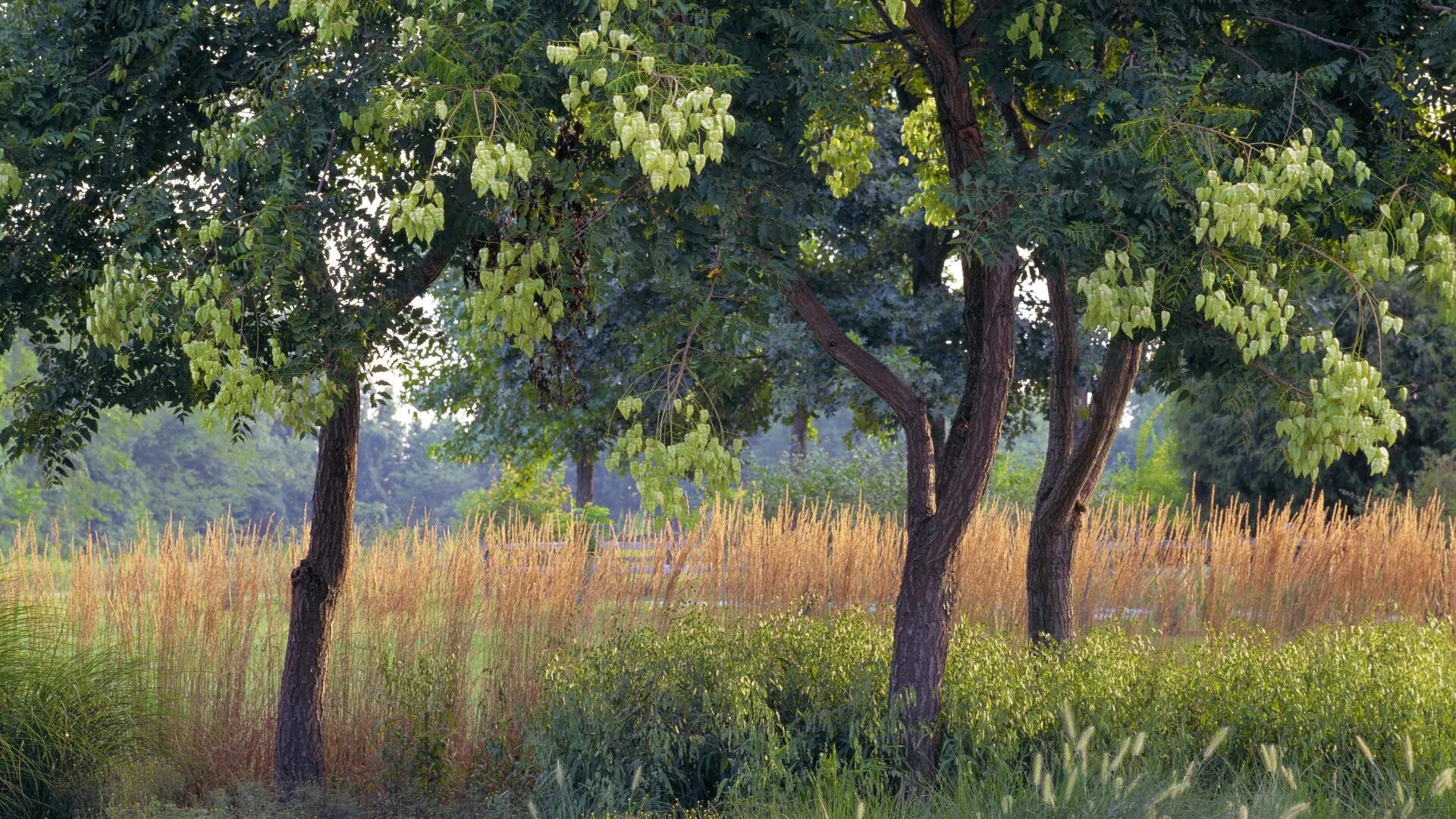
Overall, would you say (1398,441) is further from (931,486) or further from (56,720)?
(56,720)

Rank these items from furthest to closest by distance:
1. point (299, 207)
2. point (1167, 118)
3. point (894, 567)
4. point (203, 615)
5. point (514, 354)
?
point (514, 354)
point (894, 567)
point (203, 615)
point (299, 207)
point (1167, 118)

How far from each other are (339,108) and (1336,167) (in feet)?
9.84

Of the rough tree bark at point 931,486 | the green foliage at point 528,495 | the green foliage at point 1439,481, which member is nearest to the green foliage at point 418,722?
the rough tree bark at point 931,486

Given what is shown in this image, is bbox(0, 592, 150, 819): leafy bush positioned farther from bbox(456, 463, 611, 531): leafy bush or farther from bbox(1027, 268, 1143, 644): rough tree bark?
bbox(456, 463, 611, 531): leafy bush

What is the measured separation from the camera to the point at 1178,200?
3527 millimetres

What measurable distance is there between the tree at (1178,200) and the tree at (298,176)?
81 cm

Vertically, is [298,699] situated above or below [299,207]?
below

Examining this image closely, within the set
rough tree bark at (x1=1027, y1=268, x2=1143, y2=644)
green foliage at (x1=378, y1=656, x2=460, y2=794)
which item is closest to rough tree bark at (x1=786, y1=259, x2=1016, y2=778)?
rough tree bark at (x1=1027, y1=268, x2=1143, y2=644)

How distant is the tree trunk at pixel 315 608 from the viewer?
5219 mm

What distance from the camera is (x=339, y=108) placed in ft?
12.8

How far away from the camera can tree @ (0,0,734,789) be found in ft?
10.7

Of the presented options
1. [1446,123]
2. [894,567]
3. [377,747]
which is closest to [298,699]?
[377,747]

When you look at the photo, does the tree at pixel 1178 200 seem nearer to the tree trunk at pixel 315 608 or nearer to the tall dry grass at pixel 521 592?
the tall dry grass at pixel 521 592

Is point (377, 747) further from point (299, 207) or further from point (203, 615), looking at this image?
point (299, 207)
